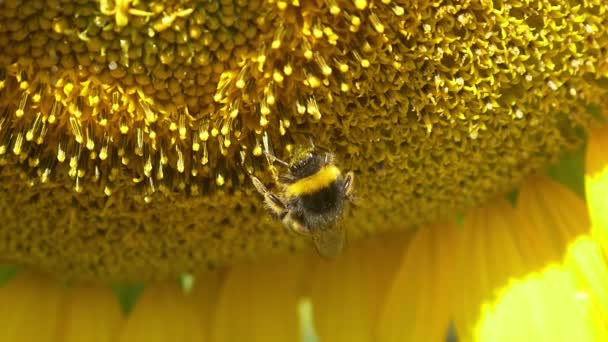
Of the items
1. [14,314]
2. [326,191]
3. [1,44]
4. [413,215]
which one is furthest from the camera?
[14,314]

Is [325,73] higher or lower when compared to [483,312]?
higher

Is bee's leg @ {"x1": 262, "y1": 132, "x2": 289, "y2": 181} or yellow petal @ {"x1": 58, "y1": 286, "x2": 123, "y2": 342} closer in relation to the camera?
bee's leg @ {"x1": 262, "y1": 132, "x2": 289, "y2": 181}

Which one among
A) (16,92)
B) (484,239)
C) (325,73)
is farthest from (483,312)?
(16,92)

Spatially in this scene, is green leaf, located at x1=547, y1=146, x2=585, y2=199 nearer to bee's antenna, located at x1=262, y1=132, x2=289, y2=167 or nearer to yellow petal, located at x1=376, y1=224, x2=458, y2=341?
yellow petal, located at x1=376, y1=224, x2=458, y2=341

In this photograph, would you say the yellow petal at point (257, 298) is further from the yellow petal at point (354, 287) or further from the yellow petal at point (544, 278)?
the yellow petal at point (544, 278)

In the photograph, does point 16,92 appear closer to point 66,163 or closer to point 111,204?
point 66,163

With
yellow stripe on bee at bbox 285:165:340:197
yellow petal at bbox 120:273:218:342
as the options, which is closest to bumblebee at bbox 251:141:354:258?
yellow stripe on bee at bbox 285:165:340:197
